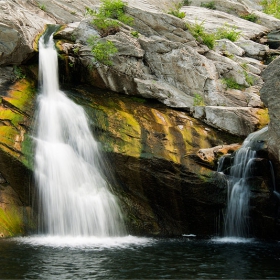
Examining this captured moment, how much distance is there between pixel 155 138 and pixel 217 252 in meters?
6.71

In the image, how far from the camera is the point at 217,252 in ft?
43.4

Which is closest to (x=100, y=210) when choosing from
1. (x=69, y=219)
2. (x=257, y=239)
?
(x=69, y=219)

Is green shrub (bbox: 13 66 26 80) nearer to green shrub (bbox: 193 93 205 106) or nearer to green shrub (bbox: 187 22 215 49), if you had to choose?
green shrub (bbox: 193 93 205 106)

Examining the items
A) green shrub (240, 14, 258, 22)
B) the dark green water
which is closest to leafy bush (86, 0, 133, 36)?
the dark green water

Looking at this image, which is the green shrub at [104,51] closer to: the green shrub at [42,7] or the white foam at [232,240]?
the green shrub at [42,7]

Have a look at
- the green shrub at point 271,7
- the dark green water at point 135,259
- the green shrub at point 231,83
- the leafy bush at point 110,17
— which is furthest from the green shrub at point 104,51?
the green shrub at point 271,7

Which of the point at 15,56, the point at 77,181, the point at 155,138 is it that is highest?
the point at 15,56

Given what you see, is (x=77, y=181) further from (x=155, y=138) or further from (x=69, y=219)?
(x=155, y=138)

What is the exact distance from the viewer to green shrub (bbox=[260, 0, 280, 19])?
40.5m

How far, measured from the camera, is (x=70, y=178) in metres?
16.8

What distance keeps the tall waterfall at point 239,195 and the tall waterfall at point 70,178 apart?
5076 mm

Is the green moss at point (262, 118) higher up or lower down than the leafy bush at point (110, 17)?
lower down

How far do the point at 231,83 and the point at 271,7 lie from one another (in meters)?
25.1

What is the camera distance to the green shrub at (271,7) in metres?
40.5
